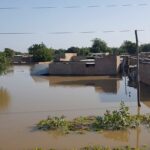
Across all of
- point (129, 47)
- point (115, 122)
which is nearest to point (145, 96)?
point (115, 122)

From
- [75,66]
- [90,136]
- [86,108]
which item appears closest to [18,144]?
[90,136]

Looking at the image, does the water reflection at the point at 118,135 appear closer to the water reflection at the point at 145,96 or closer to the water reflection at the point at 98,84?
the water reflection at the point at 145,96

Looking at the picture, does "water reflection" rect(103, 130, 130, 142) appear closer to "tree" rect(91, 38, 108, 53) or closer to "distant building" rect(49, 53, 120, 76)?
"distant building" rect(49, 53, 120, 76)

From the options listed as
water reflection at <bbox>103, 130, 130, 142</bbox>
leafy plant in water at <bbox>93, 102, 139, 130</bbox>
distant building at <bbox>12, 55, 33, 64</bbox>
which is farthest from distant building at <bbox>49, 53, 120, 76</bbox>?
distant building at <bbox>12, 55, 33, 64</bbox>

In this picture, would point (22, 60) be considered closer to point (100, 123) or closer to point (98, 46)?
point (98, 46)

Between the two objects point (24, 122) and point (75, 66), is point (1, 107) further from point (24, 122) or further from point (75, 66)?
point (75, 66)

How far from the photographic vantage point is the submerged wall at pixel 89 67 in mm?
39250

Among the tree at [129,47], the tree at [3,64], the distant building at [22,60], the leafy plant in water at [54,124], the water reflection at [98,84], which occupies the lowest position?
the water reflection at [98,84]

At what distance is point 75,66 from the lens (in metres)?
41.2

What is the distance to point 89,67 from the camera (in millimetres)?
40438

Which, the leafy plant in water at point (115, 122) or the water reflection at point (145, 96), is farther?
the water reflection at point (145, 96)

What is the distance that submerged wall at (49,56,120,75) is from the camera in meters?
39.2

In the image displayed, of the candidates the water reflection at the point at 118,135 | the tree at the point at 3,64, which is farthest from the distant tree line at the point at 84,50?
the water reflection at the point at 118,135

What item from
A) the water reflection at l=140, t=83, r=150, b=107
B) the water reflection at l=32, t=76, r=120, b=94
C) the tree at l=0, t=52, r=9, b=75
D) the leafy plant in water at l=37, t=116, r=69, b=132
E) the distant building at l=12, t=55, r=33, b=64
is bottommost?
the water reflection at l=32, t=76, r=120, b=94
